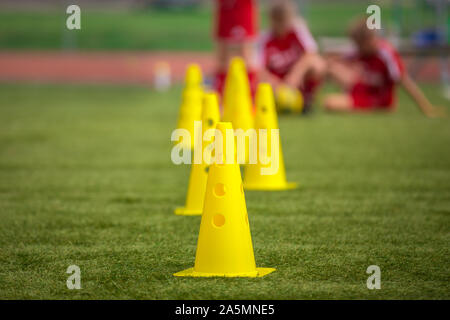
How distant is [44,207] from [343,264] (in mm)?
2431

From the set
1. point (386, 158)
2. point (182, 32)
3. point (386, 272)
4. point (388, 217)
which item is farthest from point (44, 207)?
point (182, 32)

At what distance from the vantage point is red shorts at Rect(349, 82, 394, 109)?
12.2 metres

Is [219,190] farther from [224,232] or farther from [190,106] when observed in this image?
[190,106]

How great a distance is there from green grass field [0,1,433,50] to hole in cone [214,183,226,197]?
18537 millimetres

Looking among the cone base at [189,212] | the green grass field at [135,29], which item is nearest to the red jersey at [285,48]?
the cone base at [189,212]

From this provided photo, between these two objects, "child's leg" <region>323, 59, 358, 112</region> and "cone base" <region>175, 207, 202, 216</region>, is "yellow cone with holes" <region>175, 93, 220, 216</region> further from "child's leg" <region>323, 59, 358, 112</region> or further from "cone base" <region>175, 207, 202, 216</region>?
→ "child's leg" <region>323, 59, 358, 112</region>

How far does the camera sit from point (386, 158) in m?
7.93

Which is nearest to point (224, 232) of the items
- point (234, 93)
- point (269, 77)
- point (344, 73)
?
point (234, 93)

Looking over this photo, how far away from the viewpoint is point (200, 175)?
5320 mm

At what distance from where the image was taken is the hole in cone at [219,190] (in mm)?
3930

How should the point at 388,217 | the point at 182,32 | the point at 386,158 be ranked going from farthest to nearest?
the point at 182,32
the point at 386,158
the point at 388,217

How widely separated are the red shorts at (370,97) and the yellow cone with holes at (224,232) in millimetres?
8560
